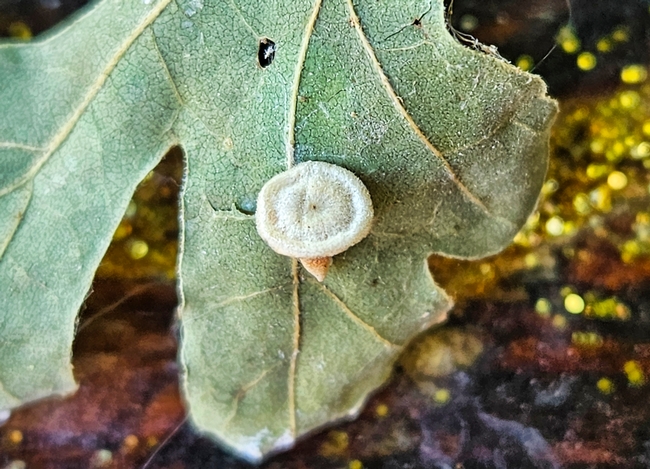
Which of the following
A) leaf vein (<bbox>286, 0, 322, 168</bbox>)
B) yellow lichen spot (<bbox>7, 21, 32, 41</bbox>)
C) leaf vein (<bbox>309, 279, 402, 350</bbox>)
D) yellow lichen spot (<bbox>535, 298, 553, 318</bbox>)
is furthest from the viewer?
yellow lichen spot (<bbox>535, 298, 553, 318</bbox>)

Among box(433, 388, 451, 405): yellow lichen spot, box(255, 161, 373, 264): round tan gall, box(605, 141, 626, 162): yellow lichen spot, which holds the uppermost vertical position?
box(255, 161, 373, 264): round tan gall

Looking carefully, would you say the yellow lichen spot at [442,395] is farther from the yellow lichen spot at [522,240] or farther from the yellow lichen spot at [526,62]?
the yellow lichen spot at [526,62]

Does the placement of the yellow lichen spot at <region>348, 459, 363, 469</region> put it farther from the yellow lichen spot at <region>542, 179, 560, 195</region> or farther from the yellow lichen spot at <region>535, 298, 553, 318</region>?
the yellow lichen spot at <region>542, 179, 560, 195</region>

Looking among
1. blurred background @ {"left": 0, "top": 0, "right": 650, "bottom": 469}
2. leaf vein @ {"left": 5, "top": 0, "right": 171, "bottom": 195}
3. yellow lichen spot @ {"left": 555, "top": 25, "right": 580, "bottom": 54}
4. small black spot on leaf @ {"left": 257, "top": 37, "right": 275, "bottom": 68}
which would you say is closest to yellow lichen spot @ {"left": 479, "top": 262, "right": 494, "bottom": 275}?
blurred background @ {"left": 0, "top": 0, "right": 650, "bottom": 469}

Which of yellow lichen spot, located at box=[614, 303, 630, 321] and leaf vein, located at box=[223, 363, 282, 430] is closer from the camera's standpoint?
leaf vein, located at box=[223, 363, 282, 430]

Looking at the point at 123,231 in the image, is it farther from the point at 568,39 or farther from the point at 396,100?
the point at 568,39

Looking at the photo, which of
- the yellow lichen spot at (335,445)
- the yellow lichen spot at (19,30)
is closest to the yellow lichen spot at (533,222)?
the yellow lichen spot at (335,445)
